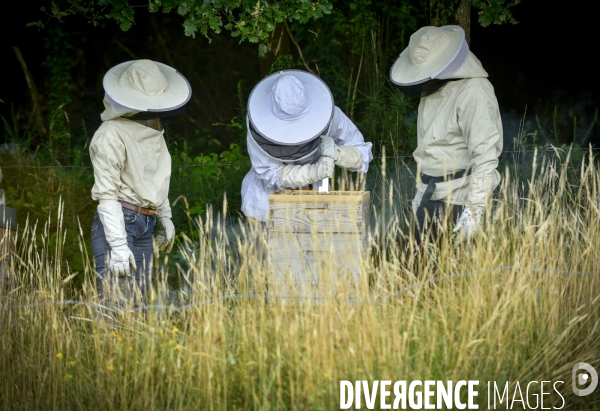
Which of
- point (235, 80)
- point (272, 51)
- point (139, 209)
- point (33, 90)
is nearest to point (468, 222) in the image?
point (139, 209)

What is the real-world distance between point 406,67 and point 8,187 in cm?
359

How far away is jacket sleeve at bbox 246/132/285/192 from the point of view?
15.0 ft

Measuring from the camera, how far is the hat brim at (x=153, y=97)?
4.30m

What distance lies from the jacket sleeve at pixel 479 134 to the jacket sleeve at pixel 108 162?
1.88 meters

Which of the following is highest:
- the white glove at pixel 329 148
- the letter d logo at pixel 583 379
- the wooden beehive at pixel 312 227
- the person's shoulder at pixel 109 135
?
the person's shoulder at pixel 109 135

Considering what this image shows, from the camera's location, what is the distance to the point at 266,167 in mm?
4629

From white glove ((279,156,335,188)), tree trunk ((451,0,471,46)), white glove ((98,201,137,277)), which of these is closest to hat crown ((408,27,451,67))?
white glove ((279,156,335,188))

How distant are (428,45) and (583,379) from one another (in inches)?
80.7

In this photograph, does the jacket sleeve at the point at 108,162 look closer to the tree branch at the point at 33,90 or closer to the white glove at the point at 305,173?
the white glove at the point at 305,173

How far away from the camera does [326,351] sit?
3.30 m

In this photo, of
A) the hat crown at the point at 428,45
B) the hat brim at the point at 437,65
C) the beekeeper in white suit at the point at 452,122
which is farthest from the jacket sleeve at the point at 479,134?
the hat crown at the point at 428,45

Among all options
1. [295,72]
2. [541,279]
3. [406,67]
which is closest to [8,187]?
[295,72]

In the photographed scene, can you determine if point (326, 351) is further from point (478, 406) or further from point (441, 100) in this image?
point (441, 100)

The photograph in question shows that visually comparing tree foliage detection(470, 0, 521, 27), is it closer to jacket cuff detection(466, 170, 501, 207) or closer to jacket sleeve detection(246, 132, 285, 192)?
jacket cuff detection(466, 170, 501, 207)
